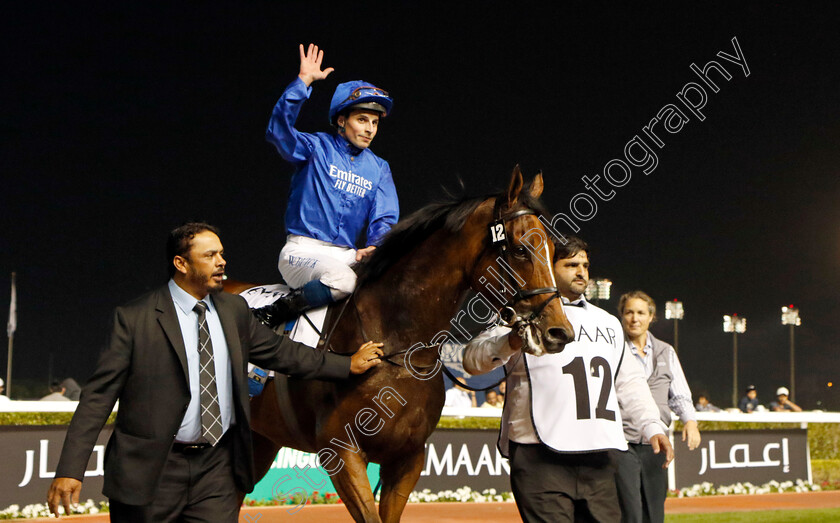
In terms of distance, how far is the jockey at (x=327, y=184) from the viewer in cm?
325

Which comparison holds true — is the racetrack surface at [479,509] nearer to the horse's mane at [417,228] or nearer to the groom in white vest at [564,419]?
Answer: the horse's mane at [417,228]

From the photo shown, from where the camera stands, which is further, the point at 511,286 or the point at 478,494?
the point at 478,494

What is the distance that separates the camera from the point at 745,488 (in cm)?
888

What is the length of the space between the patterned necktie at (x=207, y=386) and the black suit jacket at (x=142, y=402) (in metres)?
0.06

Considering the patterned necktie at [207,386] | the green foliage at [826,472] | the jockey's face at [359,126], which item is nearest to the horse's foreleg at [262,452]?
the patterned necktie at [207,386]

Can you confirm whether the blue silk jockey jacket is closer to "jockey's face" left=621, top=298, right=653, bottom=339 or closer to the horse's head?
the horse's head

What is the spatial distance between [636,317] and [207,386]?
2.34 metres

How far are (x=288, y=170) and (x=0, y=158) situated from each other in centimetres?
768

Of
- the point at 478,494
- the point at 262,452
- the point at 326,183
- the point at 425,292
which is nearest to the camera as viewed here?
the point at 425,292

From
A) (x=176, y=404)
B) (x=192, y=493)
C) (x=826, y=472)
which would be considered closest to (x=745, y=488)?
(x=826, y=472)

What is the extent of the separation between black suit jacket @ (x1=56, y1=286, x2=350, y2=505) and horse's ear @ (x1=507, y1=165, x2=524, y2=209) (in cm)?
105

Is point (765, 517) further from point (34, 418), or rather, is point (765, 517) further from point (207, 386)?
point (34, 418)

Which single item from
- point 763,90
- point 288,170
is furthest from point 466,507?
point 763,90

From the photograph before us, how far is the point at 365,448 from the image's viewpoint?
2707 mm
